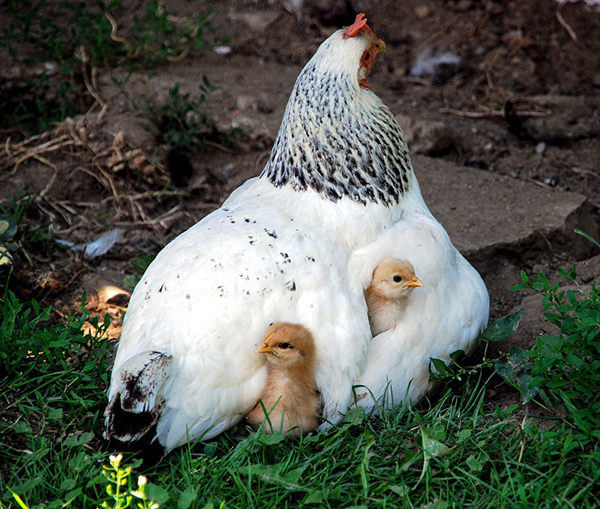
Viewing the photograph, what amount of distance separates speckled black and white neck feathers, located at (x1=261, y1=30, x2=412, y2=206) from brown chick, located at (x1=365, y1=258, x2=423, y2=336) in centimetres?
35

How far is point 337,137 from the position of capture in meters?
3.05

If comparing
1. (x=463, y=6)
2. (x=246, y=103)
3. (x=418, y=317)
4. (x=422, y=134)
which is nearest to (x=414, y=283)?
(x=418, y=317)

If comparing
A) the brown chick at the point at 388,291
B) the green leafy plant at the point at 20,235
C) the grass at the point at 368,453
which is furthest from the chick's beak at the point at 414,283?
the green leafy plant at the point at 20,235

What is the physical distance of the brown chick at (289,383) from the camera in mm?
2564

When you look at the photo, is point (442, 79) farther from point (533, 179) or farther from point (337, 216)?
point (337, 216)

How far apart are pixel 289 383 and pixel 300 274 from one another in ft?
1.33

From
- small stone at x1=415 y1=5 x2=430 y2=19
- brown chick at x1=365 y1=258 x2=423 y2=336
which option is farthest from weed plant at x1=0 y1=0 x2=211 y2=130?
brown chick at x1=365 y1=258 x2=423 y2=336

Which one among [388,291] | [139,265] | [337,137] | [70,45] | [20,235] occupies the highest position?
[337,137]

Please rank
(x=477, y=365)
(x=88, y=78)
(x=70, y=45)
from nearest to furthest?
(x=477, y=365), (x=88, y=78), (x=70, y=45)

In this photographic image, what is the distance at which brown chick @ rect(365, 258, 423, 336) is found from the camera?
2777mm

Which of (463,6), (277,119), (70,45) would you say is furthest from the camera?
(463,6)

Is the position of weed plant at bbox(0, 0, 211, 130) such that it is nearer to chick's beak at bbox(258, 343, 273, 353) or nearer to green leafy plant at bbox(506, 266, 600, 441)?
chick's beak at bbox(258, 343, 273, 353)

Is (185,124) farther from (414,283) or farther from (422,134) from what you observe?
(414,283)

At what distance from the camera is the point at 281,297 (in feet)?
8.82
